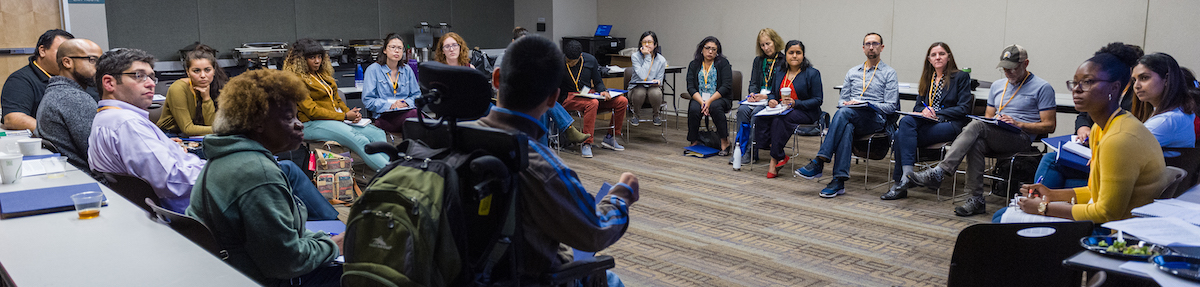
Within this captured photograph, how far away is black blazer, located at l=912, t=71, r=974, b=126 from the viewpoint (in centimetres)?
516

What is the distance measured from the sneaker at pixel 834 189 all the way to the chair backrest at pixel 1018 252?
2936mm

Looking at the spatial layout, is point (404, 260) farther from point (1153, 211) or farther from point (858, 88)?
point (858, 88)

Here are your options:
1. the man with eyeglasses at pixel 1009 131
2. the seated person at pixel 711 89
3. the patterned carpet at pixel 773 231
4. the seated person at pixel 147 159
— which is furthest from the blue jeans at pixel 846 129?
the seated person at pixel 147 159

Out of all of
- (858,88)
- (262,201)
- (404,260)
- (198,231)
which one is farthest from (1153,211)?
(858,88)

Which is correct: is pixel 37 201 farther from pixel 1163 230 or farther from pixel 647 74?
pixel 647 74

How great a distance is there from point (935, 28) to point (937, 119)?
3.19m

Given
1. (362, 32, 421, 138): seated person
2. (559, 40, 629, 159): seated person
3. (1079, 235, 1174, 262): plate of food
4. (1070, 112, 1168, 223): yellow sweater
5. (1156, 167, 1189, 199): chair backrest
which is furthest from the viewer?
(559, 40, 629, 159): seated person

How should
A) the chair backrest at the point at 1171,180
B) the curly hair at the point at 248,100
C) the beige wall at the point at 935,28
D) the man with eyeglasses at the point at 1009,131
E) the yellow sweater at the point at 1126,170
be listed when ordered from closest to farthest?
the curly hair at the point at 248,100, the yellow sweater at the point at 1126,170, the chair backrest at the point at 1171,180, the man with eyeglasses at the point at 1009,131, the beige wall at the point at 935,28

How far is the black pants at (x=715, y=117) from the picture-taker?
700 centimetres

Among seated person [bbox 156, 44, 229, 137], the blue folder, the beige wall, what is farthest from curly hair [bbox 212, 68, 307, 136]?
the beige wall

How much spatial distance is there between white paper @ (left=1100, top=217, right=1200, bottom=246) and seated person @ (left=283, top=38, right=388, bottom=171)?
4.21 m

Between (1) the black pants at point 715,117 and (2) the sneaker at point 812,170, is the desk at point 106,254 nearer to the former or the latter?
(2) the sneaker at point 812,170

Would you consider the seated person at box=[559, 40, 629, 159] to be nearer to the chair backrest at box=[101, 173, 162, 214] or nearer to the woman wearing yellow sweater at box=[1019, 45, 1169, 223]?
the chair backrest at box=[101, 173, 162, 214]

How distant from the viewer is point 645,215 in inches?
187
